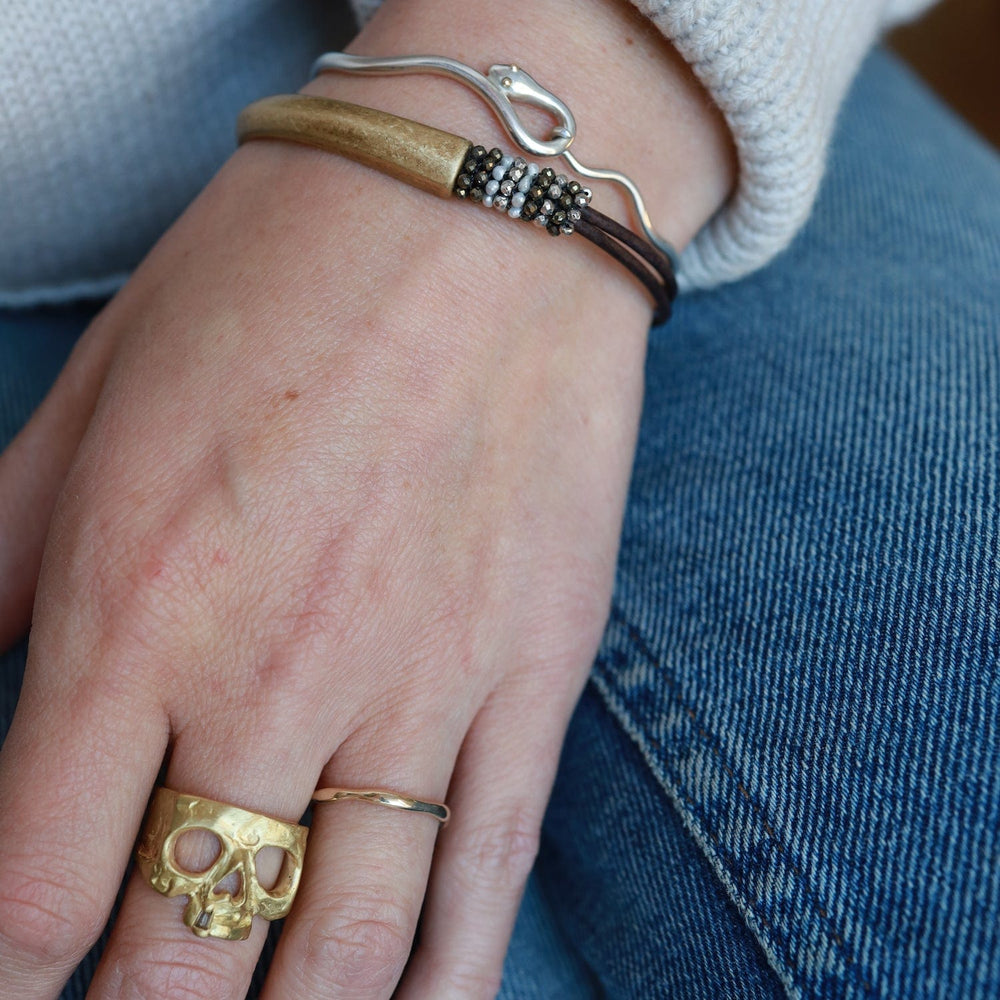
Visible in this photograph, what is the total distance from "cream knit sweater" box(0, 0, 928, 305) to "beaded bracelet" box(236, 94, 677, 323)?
133 mm

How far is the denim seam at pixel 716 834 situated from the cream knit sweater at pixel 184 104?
0.36 m

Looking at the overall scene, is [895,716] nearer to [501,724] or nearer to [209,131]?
[501,724]

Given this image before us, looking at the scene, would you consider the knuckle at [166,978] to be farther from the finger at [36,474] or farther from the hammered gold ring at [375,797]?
the finger at [36,474]

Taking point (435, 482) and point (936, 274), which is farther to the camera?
point (936, 274)

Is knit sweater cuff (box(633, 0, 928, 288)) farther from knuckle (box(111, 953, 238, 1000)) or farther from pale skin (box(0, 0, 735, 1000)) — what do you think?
knuckle (box(111, 953, 238, 1000))

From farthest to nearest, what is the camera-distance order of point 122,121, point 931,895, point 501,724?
point 122,121 < point 501,724 < point 931,895

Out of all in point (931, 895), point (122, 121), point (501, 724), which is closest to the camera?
point (931, 895)

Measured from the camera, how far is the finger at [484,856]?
2.10 feet

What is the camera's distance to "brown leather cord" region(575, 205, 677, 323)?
640 mm

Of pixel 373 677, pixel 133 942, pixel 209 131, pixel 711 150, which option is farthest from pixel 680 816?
pixel 209 131

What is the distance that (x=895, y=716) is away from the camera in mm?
588

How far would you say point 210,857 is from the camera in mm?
552

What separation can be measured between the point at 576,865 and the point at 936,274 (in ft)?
2.01

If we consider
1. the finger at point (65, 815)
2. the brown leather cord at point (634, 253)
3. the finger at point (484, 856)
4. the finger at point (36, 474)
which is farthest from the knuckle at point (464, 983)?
the brown leather cord at point (634, 253)
